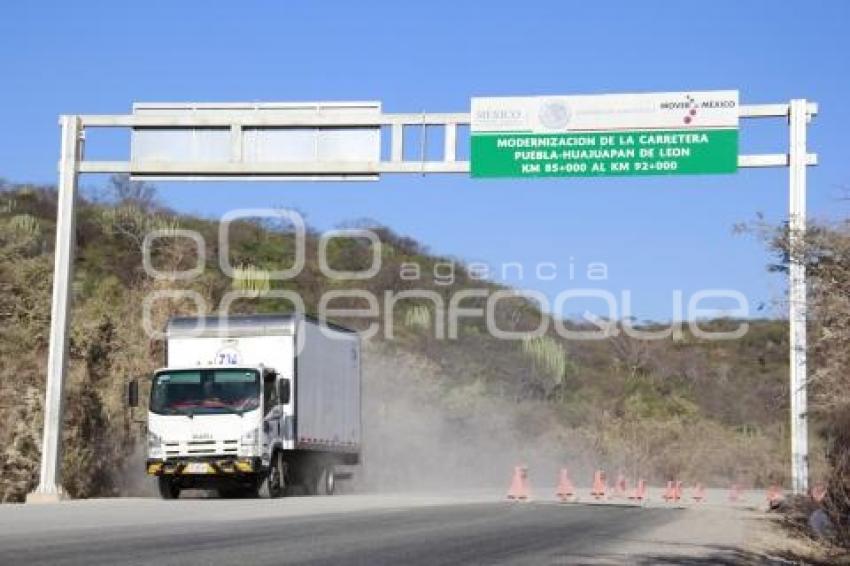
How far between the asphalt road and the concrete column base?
6.11ft

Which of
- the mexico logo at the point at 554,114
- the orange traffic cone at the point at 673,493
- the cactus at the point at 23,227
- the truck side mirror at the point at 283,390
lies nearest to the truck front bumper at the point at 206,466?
the truck side mirror at the point at 283,390

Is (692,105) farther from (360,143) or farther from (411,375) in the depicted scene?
(411,375)

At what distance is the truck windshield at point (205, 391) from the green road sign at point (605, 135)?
626 cm

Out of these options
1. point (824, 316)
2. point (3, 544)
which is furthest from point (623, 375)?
point (3, 544)

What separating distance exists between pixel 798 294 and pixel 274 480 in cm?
1118

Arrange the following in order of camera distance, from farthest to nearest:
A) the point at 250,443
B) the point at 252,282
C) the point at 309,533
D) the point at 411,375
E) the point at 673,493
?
the point at 252,282
the point at 411,375
the point at 673,493
the point at 250,443
the point at 309,533

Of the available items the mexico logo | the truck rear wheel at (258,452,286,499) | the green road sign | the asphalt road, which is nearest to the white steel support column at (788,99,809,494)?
the green road sign

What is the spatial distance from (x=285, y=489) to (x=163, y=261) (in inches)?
1143

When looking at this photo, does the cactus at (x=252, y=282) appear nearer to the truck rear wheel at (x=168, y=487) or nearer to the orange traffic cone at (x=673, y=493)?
the orange traffic cone at (x=673, y=493)

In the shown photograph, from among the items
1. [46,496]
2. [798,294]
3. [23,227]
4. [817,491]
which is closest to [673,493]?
[817,491]

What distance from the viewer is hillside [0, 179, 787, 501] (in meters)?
31.0

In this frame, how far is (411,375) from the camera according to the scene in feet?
176

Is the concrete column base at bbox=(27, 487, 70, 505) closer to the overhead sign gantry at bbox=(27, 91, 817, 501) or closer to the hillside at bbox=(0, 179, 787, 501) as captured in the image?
the overhead sign gantry at bbox=(27, 91, 817, 501)

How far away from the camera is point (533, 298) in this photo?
87688 millimetres
